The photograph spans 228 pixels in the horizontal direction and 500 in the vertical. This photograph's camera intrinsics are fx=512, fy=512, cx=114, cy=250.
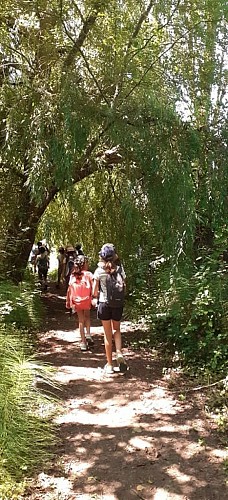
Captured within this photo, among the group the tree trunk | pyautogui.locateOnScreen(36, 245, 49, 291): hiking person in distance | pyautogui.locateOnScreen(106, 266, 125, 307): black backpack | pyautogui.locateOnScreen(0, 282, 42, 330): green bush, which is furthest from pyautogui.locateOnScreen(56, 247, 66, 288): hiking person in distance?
pyautogui.locateOnScreen(106, 266, 125, 307): black backpack

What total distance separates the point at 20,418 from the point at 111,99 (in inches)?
145

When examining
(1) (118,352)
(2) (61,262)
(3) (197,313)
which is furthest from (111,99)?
(2) (61,262)

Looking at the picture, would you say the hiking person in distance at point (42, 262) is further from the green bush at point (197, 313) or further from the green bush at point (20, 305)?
the green bush at point (197, 313)

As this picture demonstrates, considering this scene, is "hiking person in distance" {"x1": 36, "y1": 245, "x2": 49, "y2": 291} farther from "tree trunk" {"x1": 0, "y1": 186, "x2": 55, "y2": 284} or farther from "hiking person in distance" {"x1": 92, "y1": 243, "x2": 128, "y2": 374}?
"hiking person in distance" {"x1": 92, "y1": 243, "x2": 128, "y2": 374}

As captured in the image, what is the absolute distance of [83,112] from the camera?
19.0 feet

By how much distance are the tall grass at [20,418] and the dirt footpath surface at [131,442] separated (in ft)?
0.40

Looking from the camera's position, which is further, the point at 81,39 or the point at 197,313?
the point at 81,39

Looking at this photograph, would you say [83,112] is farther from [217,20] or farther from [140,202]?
[217,20]

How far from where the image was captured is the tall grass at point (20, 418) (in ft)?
11.9

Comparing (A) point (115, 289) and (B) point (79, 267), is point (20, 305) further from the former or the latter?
(A) point (115, 289)

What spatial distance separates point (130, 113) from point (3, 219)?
3.52 meters

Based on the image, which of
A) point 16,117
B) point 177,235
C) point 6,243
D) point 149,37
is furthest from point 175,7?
point 6,243

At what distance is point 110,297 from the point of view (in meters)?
5.78

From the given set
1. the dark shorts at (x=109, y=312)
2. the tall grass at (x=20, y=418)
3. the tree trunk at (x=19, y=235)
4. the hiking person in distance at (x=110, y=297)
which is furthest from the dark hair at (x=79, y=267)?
the tree trunk at (x=19, y=235)
